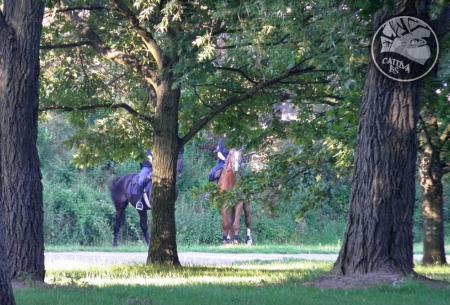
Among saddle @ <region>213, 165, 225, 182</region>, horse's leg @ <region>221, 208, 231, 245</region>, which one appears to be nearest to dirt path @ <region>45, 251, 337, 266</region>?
saddle @ <region>213, 165, 225, 182</region>

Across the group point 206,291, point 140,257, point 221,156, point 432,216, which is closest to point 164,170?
point 140,257

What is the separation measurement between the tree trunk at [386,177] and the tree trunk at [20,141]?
4569 mm

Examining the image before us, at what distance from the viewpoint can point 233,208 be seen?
26531 millimetres

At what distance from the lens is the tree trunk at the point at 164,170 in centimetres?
1581

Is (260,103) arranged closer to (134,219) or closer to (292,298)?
(292,298)

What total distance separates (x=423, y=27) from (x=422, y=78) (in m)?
0.76

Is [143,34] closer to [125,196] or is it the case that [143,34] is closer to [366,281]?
[366,281]

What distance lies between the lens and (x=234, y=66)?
1667cm

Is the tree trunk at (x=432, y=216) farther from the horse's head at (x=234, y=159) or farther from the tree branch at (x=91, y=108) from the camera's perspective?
the horse's head at (x=234, y=159)

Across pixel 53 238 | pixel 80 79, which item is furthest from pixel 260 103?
pixel 53 238

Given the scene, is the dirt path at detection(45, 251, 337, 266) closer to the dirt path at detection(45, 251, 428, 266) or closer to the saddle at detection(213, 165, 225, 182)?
the dirt path at detection(45, 251, 428, 266)

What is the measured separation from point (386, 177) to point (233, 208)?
51.2 ft

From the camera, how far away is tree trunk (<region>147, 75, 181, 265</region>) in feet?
51.9

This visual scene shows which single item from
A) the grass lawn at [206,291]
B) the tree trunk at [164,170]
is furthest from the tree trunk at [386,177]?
the tree trunk at [164,170]
